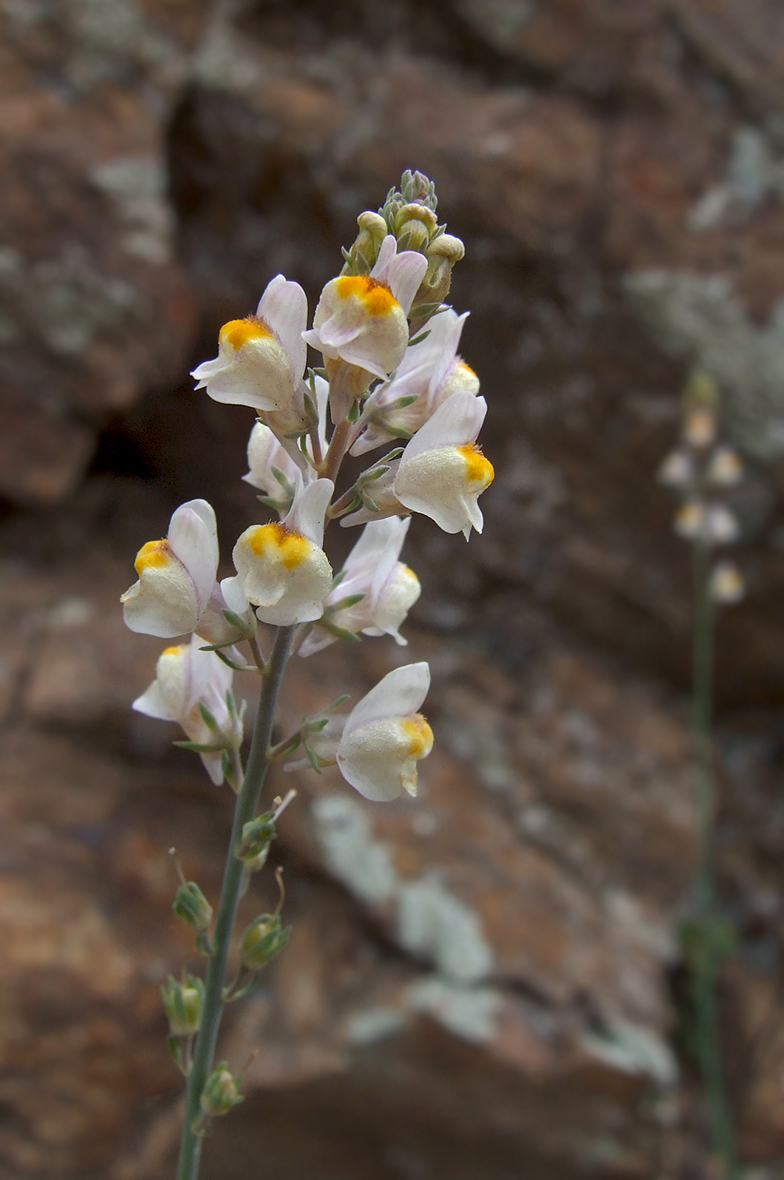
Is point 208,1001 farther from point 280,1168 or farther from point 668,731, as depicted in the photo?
point 668,731

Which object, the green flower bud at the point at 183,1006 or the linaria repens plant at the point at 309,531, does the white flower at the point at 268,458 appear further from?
the green flower bud at the point at 183,1006

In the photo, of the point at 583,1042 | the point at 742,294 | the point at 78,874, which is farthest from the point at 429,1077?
the point at 742,294

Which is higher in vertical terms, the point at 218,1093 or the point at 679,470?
the point at 679,470

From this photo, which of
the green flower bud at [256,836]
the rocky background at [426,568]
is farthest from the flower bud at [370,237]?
the rocky background at [426,568]

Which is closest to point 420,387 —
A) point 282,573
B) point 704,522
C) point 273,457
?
point 273,457

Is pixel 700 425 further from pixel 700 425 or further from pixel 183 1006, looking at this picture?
pixel 183 1006

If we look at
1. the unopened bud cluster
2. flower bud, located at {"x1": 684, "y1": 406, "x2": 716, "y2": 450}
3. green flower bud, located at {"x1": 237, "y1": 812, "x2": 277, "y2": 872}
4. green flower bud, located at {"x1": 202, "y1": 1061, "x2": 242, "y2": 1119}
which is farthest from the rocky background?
green flower bud, located at {"x1": 237, "y1": 812, "x2": 277, "y2": 872}
